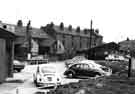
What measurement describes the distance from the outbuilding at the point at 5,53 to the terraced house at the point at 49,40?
2493 cm

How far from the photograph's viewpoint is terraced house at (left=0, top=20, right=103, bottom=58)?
4683cm

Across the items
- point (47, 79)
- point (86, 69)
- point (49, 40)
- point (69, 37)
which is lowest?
point (47, 79)

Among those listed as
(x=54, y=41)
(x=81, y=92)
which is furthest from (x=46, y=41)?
(x=81, y=92)

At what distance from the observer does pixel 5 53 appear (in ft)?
55.5

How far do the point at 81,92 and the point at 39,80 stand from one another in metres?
4.90

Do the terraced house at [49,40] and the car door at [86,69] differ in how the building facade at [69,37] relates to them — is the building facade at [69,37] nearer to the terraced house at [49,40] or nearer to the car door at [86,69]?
the terraced house at [49,40]

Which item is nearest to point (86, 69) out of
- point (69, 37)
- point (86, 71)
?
point (86, 71)

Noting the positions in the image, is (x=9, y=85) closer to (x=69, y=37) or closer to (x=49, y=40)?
(x=49, y=40)

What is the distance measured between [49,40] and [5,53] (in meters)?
39.6

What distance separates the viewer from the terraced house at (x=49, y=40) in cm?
4683

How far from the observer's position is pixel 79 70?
17.8 m

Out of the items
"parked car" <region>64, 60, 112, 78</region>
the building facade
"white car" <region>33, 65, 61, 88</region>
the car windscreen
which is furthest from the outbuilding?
the building facade

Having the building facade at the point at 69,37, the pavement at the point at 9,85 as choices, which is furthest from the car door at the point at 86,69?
the building facade at the point at 69,37

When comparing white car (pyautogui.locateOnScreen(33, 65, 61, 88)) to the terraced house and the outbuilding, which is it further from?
the terraced house
